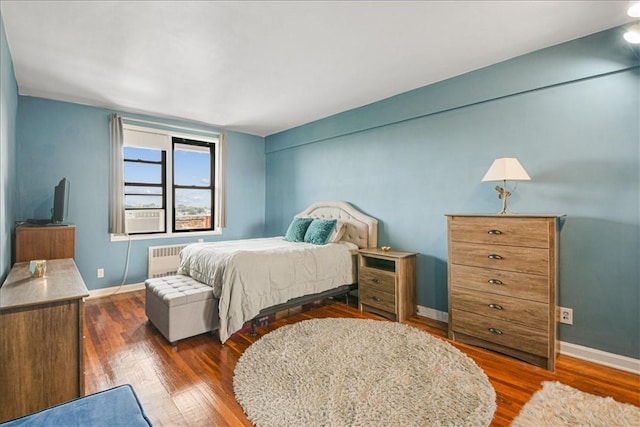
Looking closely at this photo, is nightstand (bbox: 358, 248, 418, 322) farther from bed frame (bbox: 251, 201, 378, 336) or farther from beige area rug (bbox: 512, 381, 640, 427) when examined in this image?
beige area rug (bbox: 512, 381, 640, 427)

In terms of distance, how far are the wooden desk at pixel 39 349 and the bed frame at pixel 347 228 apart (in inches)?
70.0

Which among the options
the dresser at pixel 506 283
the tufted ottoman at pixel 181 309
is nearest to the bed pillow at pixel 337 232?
the dresser at pixel 506 283

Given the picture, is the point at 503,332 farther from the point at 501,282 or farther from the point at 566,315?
the point at 566,315

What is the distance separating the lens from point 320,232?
3.87 metres

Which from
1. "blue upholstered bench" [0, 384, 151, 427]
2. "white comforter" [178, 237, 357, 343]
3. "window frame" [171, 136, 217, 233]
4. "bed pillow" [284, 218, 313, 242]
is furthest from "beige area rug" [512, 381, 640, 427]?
"window frame" [171, 136, 217, 233]

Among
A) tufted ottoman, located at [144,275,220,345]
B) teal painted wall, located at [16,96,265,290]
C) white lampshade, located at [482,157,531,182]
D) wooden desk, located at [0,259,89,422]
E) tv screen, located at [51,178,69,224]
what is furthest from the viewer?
teal painted wall, located at [16,96,265,290]

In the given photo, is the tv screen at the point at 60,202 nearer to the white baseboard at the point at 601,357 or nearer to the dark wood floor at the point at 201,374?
the dark wood floor at the point at 201,374

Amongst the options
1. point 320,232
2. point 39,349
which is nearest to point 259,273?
point 320,232

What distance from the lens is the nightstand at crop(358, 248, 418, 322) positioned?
126 inches

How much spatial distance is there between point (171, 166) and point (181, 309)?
2801mm

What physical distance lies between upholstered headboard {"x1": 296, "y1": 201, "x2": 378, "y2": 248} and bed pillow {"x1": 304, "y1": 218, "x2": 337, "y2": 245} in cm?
31

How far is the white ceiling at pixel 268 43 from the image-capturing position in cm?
207

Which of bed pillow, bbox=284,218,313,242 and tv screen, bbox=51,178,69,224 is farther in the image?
bed pillow, bbox=284,218,313,242

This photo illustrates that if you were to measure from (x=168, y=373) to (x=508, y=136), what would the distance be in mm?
3444
